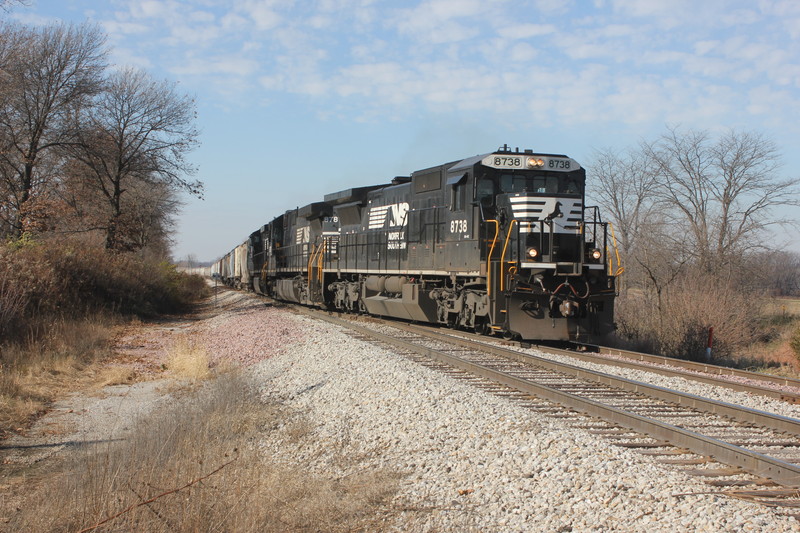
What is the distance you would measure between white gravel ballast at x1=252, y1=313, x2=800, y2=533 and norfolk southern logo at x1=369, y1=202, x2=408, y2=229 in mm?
7691

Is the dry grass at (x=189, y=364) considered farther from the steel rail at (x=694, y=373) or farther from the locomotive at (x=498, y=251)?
the steel rail at (x=694, y=373)

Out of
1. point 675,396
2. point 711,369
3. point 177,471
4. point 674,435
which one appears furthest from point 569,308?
point 177,471

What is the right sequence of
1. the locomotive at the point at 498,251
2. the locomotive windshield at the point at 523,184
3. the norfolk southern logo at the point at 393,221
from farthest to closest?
Result: the norfolk southern logo at the point at 393,221 < the locomotive windshield at the point at 523,184 < the locomotive at the point at 498,251

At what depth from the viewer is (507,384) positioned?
7977 mm

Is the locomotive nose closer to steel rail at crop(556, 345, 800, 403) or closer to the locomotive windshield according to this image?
steel rail at crop(556, 345, 800, 403)

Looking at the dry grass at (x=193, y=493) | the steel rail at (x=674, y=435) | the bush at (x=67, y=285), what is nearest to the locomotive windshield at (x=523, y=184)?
the steel rail at (x=674, y=435)

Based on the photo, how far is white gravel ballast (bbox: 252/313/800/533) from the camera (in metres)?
3.87

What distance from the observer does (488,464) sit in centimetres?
488

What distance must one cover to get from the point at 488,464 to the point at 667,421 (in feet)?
7.98

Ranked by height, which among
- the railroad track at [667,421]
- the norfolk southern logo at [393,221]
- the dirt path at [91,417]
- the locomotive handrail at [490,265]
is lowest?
the dirt path at [91,417]

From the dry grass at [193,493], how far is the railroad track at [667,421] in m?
2.33

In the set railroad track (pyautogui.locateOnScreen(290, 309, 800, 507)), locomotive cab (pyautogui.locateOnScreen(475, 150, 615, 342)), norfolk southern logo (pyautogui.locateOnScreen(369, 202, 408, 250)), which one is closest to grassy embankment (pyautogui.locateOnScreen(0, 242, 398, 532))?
railroad track (pyautogui.locateOnScreen(290, 309, 800, 507))

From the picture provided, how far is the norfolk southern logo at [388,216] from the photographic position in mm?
15312

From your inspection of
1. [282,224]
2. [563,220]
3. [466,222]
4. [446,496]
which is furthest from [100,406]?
[282,224]
